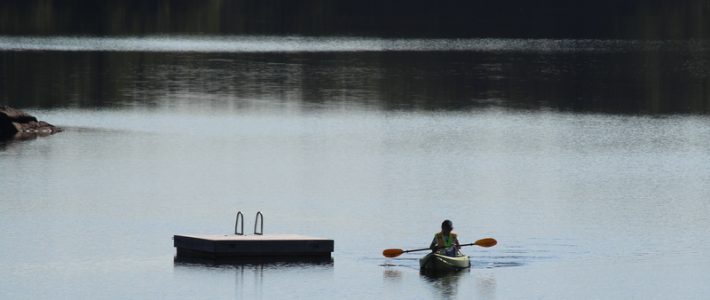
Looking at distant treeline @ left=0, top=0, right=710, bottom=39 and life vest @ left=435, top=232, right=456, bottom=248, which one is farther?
distant treeline @ left=0, top=0, right=710, bottom=39

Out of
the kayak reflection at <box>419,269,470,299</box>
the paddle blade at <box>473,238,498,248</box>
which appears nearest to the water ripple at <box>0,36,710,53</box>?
the paddle blade at <box>473,238,498,248</box>

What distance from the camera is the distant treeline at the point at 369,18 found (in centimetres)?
12912

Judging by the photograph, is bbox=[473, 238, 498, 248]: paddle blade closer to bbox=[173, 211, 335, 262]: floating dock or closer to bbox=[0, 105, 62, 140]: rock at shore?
bbox=[173, 211, 335, 262]: floating dock

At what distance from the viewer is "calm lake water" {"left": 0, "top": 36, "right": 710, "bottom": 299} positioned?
36.2 metres

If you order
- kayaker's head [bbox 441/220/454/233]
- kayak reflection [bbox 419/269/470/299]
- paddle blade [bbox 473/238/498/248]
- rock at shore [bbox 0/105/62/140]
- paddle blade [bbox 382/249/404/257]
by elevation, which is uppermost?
rock at shore [bbox 0/105/62/140]

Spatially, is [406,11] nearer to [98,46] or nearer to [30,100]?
[98,46]

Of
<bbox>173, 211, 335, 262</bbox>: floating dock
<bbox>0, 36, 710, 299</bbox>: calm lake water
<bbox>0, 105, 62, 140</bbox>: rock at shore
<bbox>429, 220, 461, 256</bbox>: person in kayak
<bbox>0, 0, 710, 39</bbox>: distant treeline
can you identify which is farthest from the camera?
<bbox>0, 0, 710, 39</bbox>: distant treeline

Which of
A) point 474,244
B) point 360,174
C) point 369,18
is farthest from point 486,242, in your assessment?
point 369,18

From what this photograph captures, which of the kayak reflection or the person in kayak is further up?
the person in kayak

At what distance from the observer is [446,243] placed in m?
37.0

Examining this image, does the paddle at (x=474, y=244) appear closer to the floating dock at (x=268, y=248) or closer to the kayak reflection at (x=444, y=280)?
the kayak reflection at (x=444, y=280)

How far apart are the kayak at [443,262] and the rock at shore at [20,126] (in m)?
25.3

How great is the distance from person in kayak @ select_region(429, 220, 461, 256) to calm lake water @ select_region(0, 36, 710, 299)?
24.0 inches

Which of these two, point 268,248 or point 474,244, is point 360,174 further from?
point 268,248
